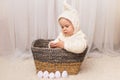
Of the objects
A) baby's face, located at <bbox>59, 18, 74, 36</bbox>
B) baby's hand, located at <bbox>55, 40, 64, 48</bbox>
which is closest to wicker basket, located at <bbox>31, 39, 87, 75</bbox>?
baby's hand, located at <bbox>55, 40, 64, 48</bbox>

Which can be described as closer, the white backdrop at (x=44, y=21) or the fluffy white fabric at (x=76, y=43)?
the fluffy white fabric at (x=76, y=43)

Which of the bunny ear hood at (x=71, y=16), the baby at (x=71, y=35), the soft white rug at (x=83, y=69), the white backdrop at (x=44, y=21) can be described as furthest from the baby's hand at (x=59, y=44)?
the white backdrop at (x=44, y=21)

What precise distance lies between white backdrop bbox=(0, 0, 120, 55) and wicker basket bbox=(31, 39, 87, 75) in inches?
17.3

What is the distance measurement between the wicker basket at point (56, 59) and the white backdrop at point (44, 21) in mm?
440

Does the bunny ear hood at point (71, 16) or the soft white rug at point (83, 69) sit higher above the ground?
the bunny ear hood at point (71, 16)

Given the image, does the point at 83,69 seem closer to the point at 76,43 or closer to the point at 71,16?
the point at 76,43

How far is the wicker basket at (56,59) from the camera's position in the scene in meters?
1.62

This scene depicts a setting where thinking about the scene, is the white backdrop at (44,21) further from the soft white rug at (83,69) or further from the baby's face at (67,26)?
the baby's face at (67,26)

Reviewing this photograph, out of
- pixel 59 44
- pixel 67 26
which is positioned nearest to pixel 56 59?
pixel 59 44

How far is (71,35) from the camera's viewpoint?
167 centimetres

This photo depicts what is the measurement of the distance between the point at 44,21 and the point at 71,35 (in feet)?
1.57

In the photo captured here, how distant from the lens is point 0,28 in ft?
6.75


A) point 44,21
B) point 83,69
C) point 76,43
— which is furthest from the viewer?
point 44,21

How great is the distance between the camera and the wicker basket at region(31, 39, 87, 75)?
5.33 feet
